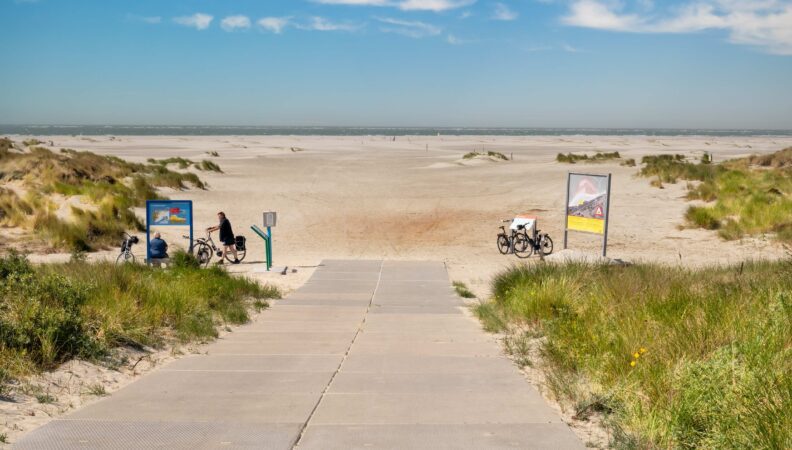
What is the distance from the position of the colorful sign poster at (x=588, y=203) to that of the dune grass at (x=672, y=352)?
Answer: 689cm

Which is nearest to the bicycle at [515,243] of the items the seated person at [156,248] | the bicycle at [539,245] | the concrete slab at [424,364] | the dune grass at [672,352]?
the bicycle at [539,245]

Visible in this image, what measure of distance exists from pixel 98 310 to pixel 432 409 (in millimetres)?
4682

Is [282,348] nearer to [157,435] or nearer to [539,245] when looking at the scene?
[157,435]

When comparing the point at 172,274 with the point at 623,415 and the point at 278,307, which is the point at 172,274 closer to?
the point at 278,307

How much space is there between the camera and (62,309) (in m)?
7.65

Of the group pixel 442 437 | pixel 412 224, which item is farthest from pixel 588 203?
pixel 442 437

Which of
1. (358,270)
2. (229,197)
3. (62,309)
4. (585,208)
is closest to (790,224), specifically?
(585,208)

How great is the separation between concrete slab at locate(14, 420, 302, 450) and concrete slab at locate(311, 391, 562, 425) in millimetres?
438

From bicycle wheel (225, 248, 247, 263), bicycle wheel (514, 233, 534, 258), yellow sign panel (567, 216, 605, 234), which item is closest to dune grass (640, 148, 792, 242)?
bicycle wheel (514, 233, 534, 258)

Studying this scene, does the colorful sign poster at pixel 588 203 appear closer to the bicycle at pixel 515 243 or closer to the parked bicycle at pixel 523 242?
the parked bicycle at pixel 523 242

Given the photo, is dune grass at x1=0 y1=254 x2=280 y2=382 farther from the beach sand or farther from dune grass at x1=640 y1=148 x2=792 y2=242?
dune grass at x1=640 y1=148 x2=792 y2=242

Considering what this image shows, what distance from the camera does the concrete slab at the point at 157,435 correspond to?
4871 millimetres

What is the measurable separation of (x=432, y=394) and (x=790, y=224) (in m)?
19.3

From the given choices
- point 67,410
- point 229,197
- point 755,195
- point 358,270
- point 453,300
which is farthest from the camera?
point 229,197
